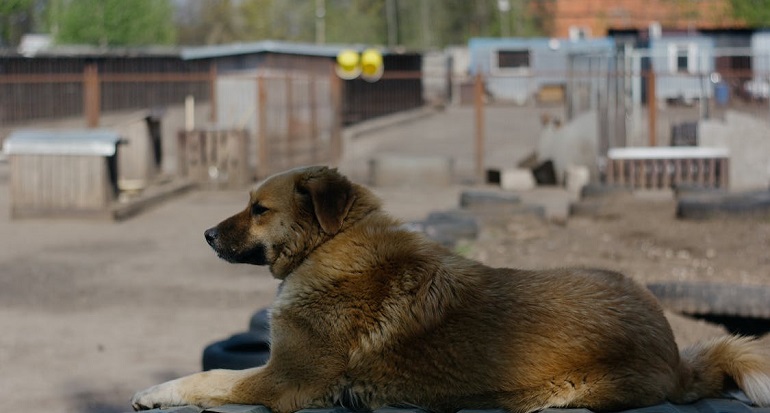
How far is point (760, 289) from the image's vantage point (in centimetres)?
732

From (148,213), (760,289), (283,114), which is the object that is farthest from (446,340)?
(283,114)

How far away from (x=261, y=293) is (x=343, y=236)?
665 cm

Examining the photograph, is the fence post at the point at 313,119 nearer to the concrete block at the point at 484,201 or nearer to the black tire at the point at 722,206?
the concrete block at the point at 484,201

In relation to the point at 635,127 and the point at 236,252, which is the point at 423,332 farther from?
A: the point at 635,127

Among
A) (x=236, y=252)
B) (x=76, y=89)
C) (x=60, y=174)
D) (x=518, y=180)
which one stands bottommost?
(x=518, y=180)

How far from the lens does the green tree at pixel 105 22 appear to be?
218ft

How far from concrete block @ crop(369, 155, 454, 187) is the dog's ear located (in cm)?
1795

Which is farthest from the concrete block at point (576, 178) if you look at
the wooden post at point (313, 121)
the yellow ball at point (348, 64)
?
the yellow ball at point (348, 64)

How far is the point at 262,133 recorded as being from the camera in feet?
81.0

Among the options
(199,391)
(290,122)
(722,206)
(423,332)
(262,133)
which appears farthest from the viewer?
(290,122)

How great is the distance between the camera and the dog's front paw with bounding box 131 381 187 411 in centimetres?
433

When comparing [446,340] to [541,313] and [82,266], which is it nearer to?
[541,313]

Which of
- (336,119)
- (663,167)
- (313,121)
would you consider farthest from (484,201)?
(336,119)

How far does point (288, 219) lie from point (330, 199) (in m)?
0.21
